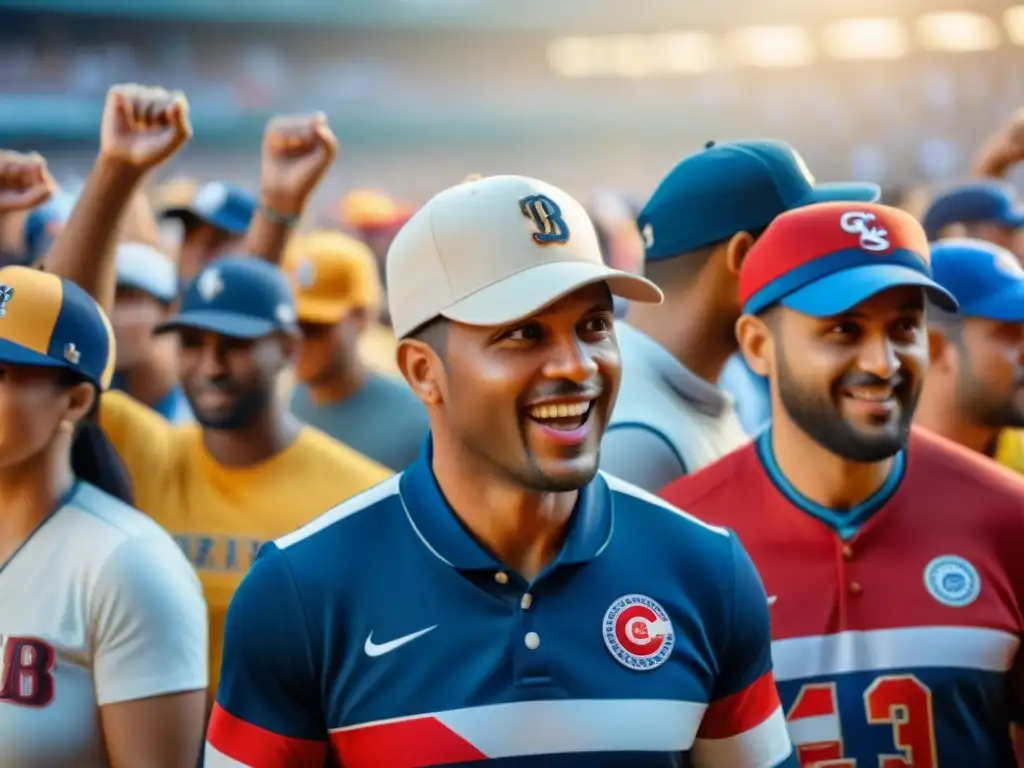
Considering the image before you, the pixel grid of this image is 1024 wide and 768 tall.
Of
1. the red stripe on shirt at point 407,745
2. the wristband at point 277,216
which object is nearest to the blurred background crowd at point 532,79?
the wristband at point 277,216

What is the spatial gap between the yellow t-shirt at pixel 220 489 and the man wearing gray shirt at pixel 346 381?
1002 mm

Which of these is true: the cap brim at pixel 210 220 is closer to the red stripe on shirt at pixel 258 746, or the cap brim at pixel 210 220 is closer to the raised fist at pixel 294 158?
the raised fist at pixel 294 158

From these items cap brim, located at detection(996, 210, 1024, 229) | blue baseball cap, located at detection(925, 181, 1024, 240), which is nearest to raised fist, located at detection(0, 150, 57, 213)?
blue baseball cap, located at detection(925, 181, 1024, 240)

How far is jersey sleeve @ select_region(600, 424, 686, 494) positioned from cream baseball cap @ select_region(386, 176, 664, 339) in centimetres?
91

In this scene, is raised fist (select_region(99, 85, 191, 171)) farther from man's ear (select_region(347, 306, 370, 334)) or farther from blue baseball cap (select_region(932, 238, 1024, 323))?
blue baseball cap (select_region(932, 238, 1024, 323))

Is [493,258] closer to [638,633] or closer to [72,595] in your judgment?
[638,633]

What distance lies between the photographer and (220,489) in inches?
152

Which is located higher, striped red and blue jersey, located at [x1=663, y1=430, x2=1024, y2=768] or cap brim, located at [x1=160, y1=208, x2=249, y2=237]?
cap brim, located at [x1=160, y1=208, x2=249, y2=237]

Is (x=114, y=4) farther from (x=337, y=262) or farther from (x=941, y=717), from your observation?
(x=941, y=717)

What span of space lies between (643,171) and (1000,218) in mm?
19492

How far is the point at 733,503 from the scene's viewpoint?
2801 mm

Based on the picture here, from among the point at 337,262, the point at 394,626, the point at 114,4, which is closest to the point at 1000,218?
the point at 337,262

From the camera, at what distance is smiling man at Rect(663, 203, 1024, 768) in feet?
8.35

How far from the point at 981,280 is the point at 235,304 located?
201 centimetres
